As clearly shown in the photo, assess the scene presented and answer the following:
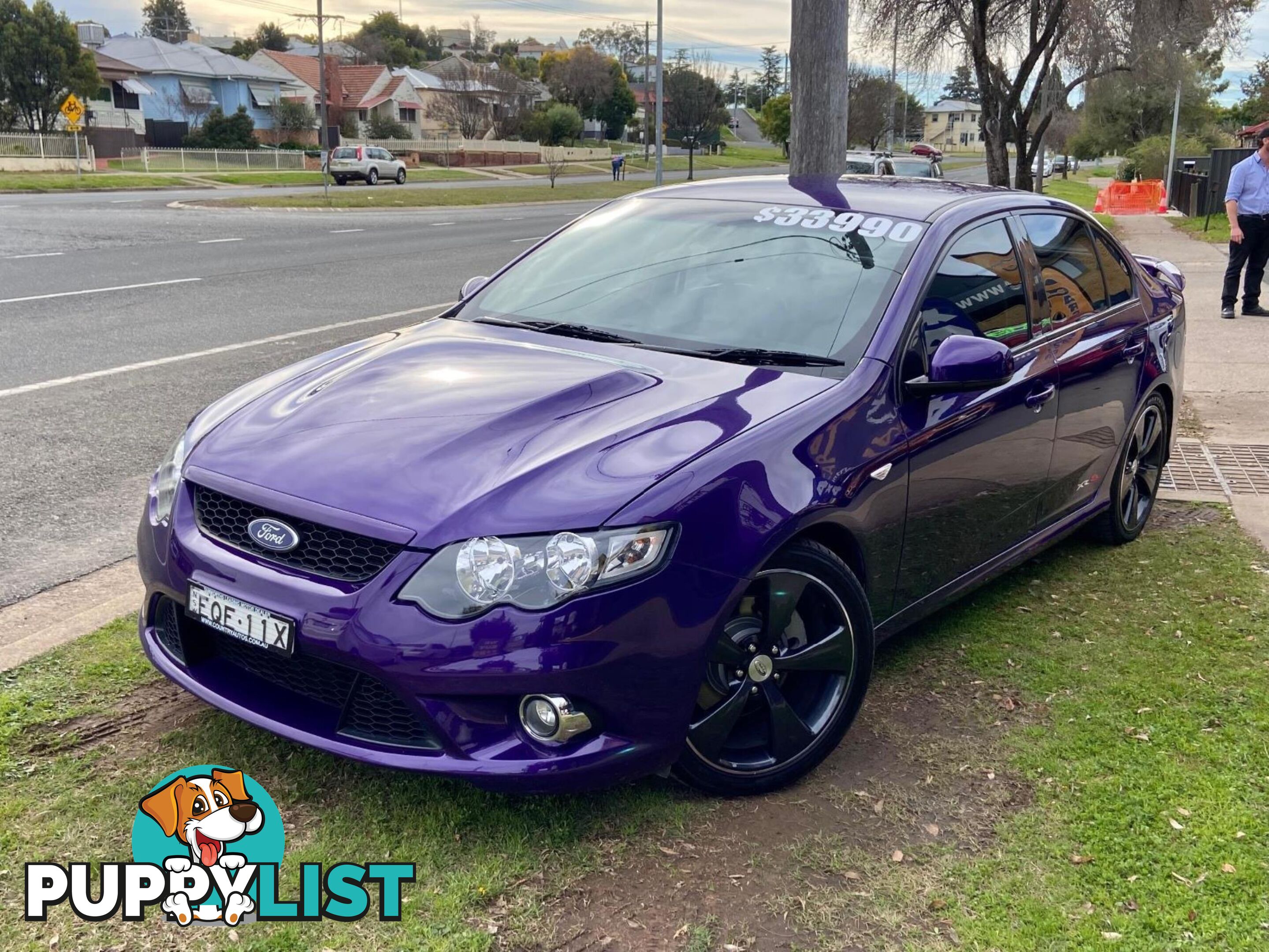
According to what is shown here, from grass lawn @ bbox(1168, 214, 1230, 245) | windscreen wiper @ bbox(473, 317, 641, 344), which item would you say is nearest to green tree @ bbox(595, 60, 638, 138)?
grass lawn @ bbox(1168, 214, 1230, 245)

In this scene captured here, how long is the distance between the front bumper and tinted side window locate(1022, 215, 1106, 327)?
2340mm

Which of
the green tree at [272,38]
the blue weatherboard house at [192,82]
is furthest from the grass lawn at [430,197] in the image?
the green tree at [272,38]

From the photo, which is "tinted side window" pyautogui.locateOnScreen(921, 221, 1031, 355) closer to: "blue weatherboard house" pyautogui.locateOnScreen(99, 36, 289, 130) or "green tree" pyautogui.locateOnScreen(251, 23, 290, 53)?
"blue weatherboard house" pyautogui.locateOnScreen(99, 36, 289, 130)

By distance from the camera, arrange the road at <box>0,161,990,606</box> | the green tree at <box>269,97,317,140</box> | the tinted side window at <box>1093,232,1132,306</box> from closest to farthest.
→ 1. the tinted side window at <box>1093,232,1132,306</box>
2. the road at <box>0,161,990,606</box>
3. the green tree at <box>269,97,317,140</box>

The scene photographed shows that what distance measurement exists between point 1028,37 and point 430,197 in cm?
2125

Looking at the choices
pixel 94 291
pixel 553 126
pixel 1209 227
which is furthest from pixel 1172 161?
pixel 553 126

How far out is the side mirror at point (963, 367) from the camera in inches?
139

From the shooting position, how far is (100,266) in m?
14.0

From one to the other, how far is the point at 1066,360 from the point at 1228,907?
222cm

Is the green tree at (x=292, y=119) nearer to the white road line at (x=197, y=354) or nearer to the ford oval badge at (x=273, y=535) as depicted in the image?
the white road line at (x=197, y=354)

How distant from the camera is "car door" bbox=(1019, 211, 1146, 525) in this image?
4.46 m

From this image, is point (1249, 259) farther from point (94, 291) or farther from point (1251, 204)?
point (94, 291)

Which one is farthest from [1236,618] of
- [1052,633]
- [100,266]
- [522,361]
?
[100,266]

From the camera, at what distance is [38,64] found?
55000 millimetres
